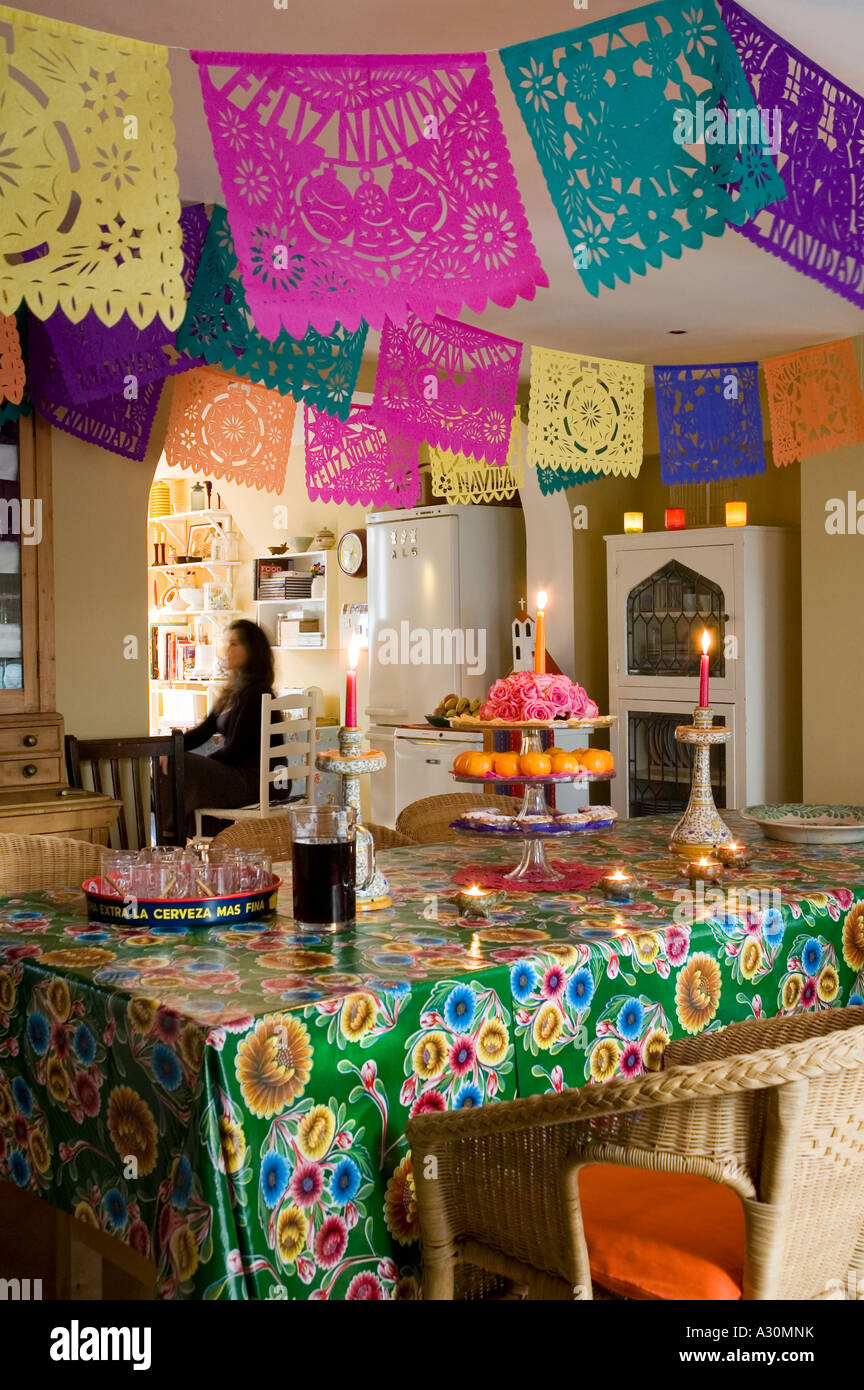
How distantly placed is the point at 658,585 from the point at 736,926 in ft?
12.4

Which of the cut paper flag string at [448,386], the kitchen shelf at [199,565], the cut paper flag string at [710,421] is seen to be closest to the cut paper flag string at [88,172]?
the cut paper flag string at [448,386]

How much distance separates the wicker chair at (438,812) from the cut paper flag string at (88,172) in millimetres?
1498

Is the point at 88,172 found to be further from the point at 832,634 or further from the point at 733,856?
the point at 832,634

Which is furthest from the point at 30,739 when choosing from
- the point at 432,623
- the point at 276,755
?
the point at 432,623

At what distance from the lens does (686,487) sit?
5.98 meters

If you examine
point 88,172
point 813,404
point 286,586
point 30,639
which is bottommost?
point 30,639

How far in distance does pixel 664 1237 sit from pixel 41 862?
153 centimetres

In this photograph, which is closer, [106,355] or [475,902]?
[475,902]

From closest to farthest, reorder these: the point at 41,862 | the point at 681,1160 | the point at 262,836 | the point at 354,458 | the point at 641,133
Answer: the point at 681,1160 → the point at 641,133 → the point at 41,862 → the point at 262,836 → the point at 354,458

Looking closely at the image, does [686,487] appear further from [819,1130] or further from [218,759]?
[819,1130]

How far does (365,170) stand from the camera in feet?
7.71

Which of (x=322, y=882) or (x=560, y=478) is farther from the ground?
(x=560, y=478)

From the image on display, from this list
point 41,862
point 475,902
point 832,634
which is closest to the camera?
point 475,902

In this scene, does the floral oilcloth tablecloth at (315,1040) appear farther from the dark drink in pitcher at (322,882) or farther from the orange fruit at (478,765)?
the orange fruit at (478,765)
